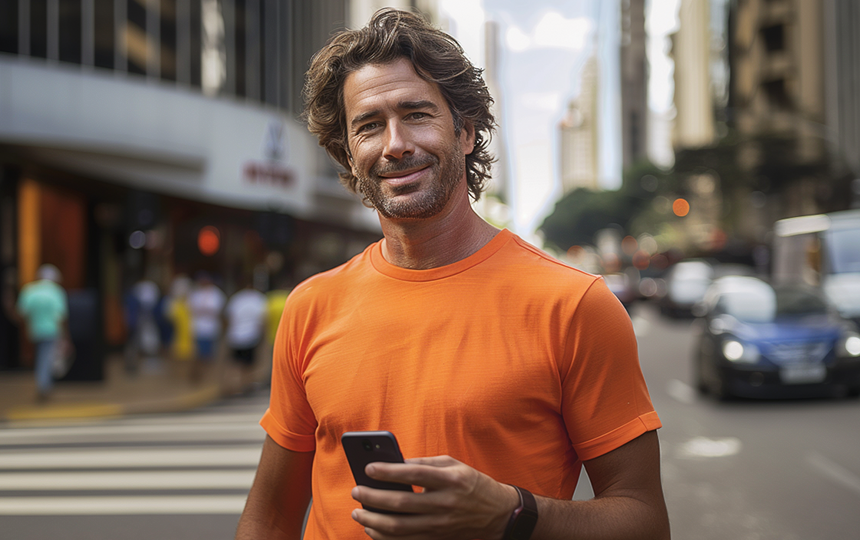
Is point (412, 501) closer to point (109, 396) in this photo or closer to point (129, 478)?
point (129, 478)

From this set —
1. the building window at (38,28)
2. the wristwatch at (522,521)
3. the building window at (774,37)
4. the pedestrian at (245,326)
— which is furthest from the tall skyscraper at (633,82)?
the wristwatch at (522,521)

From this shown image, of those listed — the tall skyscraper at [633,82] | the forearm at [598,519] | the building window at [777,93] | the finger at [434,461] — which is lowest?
the forearm at [598,519]

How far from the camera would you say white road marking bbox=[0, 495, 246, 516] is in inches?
235

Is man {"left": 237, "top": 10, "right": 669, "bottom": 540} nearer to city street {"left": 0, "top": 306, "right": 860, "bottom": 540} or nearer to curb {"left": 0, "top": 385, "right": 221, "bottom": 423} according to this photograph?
city street {"left": 0, "top": 306, "right": 860, "bottom": 540}

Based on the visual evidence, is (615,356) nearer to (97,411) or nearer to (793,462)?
(793,462)

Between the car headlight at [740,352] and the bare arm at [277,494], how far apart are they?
897 cm

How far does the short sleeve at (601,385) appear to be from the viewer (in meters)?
1.65

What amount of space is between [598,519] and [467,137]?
0.94m

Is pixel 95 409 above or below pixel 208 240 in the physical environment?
below

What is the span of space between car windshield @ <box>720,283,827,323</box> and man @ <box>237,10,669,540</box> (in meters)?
9.54

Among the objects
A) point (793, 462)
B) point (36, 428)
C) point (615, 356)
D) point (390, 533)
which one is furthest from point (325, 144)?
point (36, 428)

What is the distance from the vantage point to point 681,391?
1157 cm

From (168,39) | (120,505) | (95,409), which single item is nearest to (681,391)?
(120,505)

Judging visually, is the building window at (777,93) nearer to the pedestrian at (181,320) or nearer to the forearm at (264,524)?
the pedestrian at (181,320)
